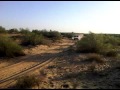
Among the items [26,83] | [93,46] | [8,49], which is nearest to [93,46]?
[93,46]

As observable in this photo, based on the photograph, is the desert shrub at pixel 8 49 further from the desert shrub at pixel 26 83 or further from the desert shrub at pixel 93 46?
the desert shrub at pixel 26 83

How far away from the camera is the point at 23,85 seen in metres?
10.4

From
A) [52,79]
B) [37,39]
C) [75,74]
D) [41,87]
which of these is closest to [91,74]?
[75,74]

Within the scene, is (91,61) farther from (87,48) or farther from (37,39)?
(37,39)

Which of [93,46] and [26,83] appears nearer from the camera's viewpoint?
[26,83]

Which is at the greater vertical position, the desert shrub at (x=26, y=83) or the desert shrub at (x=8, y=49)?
the desert shrub at (x=8, y=49)

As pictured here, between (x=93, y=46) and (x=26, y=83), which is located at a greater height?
(x=93, y=46)

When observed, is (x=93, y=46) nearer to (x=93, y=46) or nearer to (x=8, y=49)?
(x=93, y=46)

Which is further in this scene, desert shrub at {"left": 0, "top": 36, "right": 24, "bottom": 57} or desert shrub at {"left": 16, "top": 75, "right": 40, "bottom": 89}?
desert shrub at {"left": 0, "top": 36, "right": 24, "bottom": 57}

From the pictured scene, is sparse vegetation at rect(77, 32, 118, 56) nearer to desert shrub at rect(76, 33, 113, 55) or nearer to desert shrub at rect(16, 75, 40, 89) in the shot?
desert shrub at rect(76, 33, 113, 55)

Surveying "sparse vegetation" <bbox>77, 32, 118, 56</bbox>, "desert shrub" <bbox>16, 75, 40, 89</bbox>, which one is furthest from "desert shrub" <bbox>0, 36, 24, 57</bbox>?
"desert shrub" <bbox>16, 75, 40, 89</bbox>

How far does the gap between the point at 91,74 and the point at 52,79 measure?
95.4 inches

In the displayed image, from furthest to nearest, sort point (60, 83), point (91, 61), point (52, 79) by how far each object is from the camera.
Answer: point (91, 61) < point (52, 79) < point (60, 83)

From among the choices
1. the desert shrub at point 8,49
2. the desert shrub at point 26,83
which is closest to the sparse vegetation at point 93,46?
the desert shrub at point 8,49
